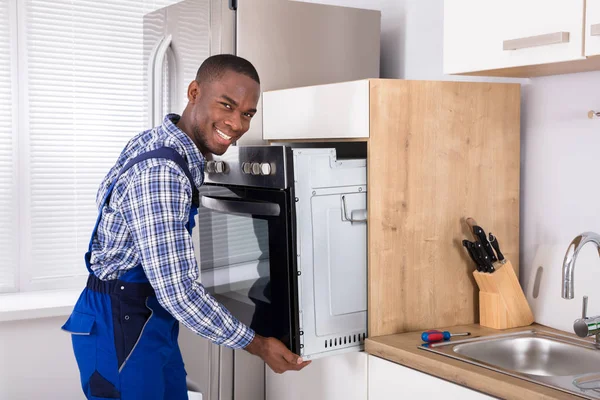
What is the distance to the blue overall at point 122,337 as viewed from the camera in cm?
168

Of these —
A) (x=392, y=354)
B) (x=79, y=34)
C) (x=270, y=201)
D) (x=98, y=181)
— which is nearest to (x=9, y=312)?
(x=98, y=181)

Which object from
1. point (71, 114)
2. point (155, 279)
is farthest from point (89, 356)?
point (71, 114)

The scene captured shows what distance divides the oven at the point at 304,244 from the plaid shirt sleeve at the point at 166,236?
24cm

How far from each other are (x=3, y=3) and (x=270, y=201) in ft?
5.62

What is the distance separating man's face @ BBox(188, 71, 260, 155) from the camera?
169 cm

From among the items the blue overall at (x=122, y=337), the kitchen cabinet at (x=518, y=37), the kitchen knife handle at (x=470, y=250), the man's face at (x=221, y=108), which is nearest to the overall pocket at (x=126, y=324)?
the blue overall at (x=122, y=337)

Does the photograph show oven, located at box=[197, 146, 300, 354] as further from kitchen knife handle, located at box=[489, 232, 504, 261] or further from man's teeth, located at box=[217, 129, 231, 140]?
kitchen knife handle, located at box=[489, 232, 504, 261]

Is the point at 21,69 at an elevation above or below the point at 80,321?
above

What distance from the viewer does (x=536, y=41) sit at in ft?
5.01

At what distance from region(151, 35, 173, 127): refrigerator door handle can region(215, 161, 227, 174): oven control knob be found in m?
0.50

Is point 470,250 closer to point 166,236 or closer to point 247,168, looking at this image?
point 247,168

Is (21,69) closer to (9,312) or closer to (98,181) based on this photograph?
(98,181)

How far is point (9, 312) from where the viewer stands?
103 inches

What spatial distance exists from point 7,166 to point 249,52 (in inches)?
49.8
